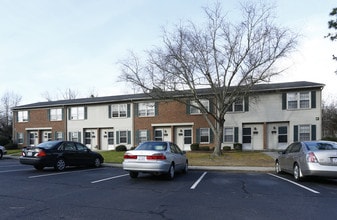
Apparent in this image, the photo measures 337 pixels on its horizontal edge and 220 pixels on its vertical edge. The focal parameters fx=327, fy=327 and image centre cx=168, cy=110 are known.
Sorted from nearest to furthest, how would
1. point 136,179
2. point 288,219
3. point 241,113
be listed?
point 288,219, point 136,179, point 241,113

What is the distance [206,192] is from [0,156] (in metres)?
22.0

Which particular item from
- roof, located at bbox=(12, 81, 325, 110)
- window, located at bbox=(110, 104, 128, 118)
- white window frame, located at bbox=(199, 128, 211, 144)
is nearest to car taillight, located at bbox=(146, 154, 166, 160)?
roof, located at bbox=(12, 81, 325, 110)

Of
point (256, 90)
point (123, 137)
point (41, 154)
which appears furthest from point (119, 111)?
point (41, 154)

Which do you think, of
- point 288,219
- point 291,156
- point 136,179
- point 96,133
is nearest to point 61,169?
point 136,179

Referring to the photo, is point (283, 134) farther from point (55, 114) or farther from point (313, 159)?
point (55, 114)

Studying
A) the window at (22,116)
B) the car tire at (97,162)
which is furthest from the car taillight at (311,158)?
the window at (22,116)

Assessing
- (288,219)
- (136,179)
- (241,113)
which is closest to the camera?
(288,219)

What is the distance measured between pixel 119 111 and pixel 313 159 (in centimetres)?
2598

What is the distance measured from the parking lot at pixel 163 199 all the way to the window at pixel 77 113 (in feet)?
83.9

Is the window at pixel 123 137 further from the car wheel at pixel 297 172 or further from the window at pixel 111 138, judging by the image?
the car wheel at pixel 297 172

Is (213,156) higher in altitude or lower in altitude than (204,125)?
lower

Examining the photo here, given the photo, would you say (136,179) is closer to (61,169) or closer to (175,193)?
(175,193)

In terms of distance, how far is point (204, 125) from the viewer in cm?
3100

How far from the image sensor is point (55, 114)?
38875 millimetres
